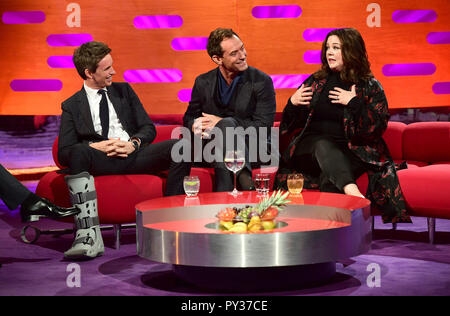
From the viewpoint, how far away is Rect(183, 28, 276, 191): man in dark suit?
414 centimetres

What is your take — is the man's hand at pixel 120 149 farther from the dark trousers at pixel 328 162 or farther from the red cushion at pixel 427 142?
the red cushion at pixel 427 142

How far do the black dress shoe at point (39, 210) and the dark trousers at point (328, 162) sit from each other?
1.44 metres

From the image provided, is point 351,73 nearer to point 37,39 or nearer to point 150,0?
point 150,0

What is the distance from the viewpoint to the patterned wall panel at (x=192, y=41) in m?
5.57

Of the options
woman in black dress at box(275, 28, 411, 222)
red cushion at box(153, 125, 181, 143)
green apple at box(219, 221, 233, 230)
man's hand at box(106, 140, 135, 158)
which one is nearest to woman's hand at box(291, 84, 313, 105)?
woman in black dress at box(275, 28, 411, 222)

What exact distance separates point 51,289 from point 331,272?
1.29 metres

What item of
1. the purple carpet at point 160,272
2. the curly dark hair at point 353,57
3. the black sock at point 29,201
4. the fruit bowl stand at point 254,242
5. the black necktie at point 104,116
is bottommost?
the purple carpet at point 160,272

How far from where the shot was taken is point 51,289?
2.84m

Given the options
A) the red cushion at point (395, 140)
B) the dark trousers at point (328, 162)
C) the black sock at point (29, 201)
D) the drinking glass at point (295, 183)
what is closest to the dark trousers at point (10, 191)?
the black sock at point (29, 201)

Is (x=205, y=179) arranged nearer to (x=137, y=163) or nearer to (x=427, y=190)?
(x=137, y=163)

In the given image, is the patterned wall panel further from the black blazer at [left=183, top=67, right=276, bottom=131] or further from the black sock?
the black sock

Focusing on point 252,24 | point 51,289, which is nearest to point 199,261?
point 51,289

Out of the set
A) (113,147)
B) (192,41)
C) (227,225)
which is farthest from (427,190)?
(192,41)
